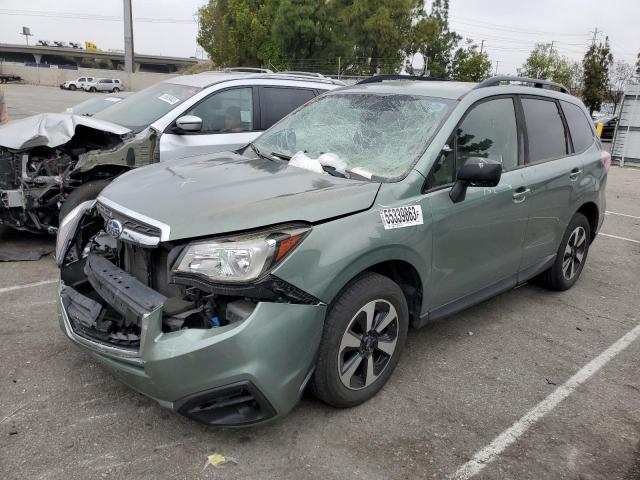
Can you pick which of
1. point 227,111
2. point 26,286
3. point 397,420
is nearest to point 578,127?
point 397,420

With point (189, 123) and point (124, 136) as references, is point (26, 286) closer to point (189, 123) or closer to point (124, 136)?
point (124, 136)

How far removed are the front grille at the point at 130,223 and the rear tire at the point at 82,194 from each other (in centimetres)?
226

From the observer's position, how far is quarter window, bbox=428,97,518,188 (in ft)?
11.0

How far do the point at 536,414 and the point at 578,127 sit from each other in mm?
2811

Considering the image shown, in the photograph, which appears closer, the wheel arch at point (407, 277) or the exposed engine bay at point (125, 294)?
the exposed engine bay at point (125, 294)

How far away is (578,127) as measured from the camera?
484cm

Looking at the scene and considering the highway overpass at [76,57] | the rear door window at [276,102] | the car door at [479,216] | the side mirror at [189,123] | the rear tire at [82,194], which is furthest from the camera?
the highway overpass at [76,57]

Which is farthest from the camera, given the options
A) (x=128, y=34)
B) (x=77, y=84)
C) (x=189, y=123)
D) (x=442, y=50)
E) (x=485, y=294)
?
(x=77, y=84)

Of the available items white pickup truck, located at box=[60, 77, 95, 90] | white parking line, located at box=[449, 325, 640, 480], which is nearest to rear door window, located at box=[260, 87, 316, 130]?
white parking line, located at box=[449, 325, 640, 480]

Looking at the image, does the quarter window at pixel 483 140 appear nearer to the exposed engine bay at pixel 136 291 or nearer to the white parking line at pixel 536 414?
the exposed engine bay at pixel 136 291

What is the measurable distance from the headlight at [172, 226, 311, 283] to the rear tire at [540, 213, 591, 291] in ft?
10.2

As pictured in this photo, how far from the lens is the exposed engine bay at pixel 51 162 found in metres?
5.23

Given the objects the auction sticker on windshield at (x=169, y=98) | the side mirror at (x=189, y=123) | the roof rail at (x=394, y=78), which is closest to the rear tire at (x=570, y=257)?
the roof rail at (x=394, y=78)

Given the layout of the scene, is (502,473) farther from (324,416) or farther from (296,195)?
(296,195)
